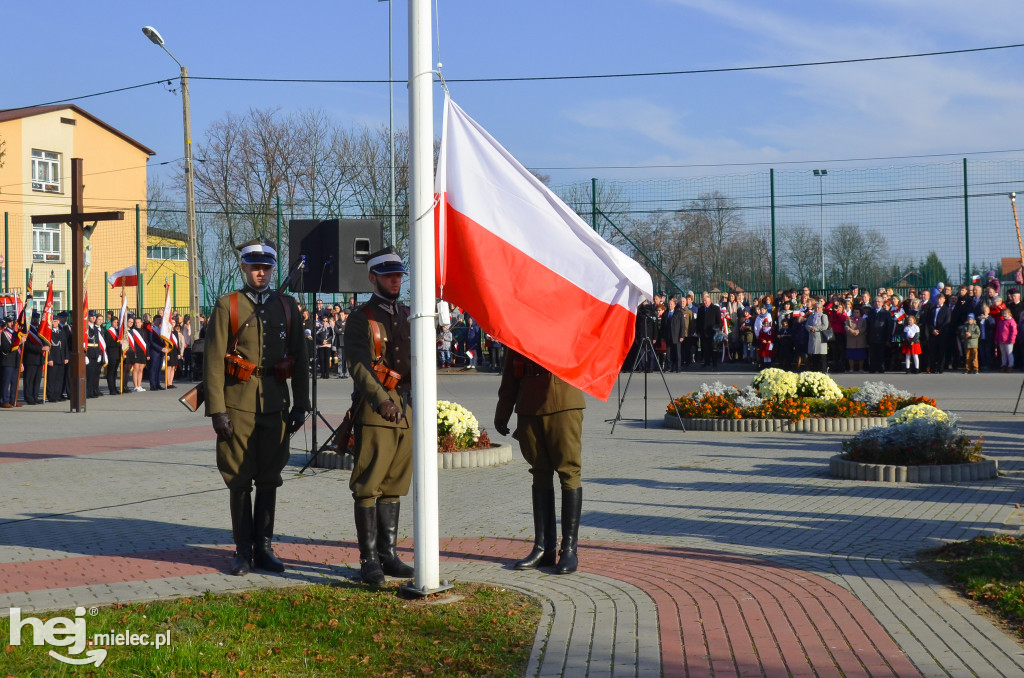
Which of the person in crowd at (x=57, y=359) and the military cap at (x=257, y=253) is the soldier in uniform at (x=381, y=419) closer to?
the military cap at (x=257, y=253)

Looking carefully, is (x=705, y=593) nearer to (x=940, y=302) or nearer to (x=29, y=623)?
(x=29, y=623)

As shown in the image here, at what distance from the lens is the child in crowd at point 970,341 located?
84.3 ft

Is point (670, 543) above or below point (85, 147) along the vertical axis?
below

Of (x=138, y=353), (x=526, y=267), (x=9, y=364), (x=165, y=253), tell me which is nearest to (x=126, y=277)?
(x=138, y=353)

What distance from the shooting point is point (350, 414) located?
722 centimetres

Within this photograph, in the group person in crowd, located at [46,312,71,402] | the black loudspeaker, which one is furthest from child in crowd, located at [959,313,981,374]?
person in crowd, located at [46,312,71,402]

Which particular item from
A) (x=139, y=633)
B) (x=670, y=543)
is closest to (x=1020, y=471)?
(x=670, y=543)

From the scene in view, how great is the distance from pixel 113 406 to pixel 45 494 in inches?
526

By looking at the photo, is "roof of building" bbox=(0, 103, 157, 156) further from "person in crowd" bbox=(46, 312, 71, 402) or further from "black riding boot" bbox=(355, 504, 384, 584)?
"black riding boot" bbox=(355, 504, 384, 584)

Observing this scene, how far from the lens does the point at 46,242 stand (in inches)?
2015

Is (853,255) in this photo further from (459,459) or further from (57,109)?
(57,109)

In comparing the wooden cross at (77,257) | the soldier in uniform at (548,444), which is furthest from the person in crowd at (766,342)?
the soldier in uniform at (548,444)

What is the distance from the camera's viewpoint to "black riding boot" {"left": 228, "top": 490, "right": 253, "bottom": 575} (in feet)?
23.8

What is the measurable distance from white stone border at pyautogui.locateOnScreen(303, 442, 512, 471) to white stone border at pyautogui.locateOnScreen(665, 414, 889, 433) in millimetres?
4414
